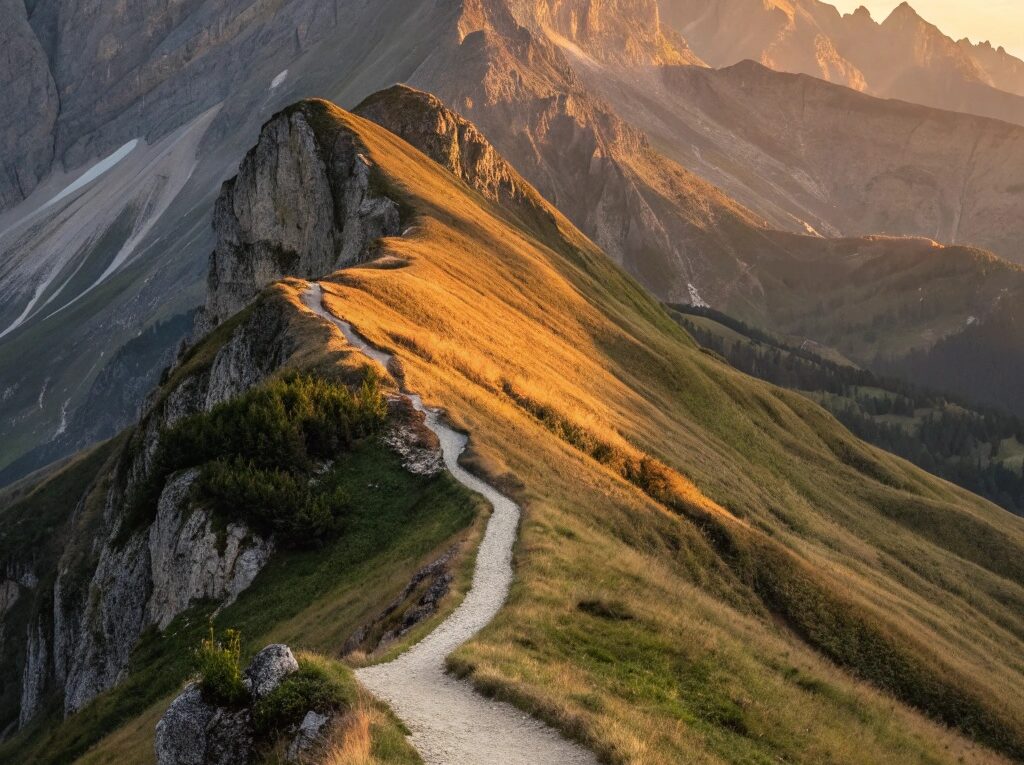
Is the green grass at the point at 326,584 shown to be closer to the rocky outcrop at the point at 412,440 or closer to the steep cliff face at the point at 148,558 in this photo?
the rocky outcrop at the point at 412,440

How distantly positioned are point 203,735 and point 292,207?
8992 cm

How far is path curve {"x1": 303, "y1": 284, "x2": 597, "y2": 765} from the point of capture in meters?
15.6

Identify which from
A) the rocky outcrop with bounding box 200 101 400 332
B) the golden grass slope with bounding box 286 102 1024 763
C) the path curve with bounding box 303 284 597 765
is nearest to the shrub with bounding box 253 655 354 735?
the path curve with bounding box 303 284 597 765

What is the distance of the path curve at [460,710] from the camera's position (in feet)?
51.3

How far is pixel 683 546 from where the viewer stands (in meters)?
38.3

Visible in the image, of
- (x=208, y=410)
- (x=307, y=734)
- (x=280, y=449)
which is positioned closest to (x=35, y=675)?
(x=208, y=410)

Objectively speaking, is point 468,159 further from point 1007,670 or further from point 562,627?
point 562,627

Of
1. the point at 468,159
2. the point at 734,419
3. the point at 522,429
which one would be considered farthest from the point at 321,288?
the point at 468,159

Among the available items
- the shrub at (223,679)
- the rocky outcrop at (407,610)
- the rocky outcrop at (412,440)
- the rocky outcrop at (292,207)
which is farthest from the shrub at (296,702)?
the rocky outcrop at (292,207)

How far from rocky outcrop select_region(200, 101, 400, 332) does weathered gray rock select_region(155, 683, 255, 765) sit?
248 ft

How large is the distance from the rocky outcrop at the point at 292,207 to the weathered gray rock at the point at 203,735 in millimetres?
75568

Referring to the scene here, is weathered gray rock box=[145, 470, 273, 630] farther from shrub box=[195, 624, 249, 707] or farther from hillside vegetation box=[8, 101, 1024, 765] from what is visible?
shrub box=[195, 624, 249, 707]

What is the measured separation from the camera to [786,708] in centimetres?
2286

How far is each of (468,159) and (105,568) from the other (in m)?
106
